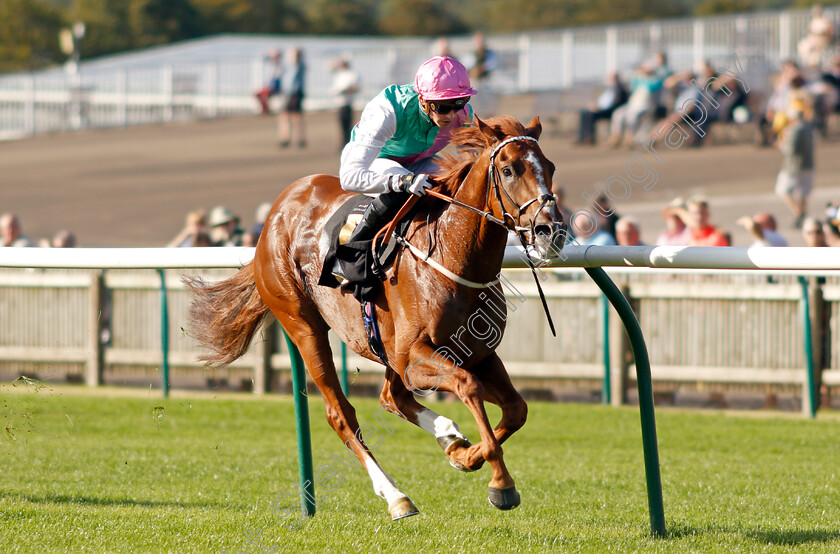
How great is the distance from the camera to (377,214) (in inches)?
205

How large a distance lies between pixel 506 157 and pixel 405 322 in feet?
2.86

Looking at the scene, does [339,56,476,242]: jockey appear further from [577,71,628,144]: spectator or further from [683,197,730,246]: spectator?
[577,71,628,144]: spectator

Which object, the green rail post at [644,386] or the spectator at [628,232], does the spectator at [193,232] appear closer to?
the spectator at [628,232]

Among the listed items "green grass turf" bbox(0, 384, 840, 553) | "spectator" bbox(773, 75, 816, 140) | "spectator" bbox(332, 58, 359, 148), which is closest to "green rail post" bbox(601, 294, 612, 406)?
"green grass turf" bbox(0, 384, 840, 553)

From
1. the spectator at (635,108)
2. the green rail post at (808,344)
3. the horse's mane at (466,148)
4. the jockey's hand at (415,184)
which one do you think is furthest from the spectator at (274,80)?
the jockey's hand at (415,184)

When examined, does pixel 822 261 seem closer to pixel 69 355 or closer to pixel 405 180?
pixel 405 180

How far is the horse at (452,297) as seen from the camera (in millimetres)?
4543

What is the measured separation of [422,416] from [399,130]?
1.31 meters

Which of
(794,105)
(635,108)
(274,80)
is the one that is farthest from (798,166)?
(274,80)

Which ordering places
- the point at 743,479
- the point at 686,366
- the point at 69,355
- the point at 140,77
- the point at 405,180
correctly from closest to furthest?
the point at 405,180 < the point at 743,479 < the point at 686,366 < the point at 69,355 < the point at 140,77

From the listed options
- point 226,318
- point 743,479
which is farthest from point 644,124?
point 226,318

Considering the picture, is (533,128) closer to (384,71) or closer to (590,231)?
(590,231)

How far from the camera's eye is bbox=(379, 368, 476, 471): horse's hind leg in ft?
15.9

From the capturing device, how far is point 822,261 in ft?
14.2
